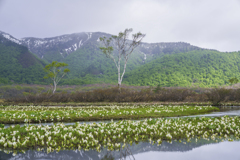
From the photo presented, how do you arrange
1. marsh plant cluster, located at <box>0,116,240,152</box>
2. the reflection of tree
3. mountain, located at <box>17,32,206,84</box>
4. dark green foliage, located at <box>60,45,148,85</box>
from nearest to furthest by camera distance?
the reflection of tree
marsh plant cluster, located at <box>0,116,240,152</box>
dark green foliage, located at <box>60,45,148,85</box>
mountain, located at <box>17,32,206,84</box>

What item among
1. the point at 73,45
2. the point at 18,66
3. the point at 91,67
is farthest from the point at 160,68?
the point at 73,45

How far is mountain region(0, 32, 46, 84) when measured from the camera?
7575cm

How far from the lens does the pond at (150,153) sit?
622 cm

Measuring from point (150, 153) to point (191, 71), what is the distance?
86.0 meters

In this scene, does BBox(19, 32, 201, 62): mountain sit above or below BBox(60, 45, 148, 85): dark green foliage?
above

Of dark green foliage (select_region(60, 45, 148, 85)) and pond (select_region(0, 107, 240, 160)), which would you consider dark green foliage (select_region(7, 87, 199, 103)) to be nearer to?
pond (select_region(0, 107, 240, 160))

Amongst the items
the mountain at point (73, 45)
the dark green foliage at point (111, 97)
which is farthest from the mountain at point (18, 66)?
the dark green foliage at point (111, 97)

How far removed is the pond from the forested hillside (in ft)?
227

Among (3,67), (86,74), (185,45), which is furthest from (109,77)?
(185,45)

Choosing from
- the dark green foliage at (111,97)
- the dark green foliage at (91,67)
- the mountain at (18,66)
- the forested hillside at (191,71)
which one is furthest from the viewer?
the dark green foliage at (91,67)

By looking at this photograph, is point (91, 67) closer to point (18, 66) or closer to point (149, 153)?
point (18, 66)

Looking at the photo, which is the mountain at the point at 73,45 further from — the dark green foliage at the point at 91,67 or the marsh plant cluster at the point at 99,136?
the marsh plant cluster at the point at 99,136

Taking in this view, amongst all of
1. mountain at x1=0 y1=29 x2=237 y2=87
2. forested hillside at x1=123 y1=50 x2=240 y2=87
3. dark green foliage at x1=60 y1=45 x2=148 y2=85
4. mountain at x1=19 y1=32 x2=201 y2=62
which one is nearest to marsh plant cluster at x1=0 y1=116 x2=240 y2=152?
forested hillside at x1=123 y1=50 x2=240 y2=87

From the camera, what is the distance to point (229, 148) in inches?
283
